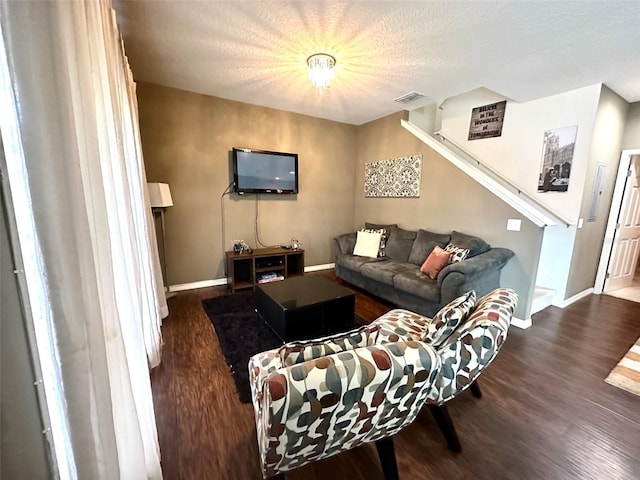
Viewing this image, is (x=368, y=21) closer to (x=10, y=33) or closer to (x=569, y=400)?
(x=10, y=33)

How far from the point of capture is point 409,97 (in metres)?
3.45

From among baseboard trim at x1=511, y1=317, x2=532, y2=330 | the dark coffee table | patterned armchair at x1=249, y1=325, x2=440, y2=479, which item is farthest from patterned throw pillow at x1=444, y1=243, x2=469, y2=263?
patterned armchair at x1=249, y1=325, x2=440, y2=479

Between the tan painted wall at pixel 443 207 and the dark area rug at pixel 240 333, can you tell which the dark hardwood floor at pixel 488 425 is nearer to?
the dark area rug at pixel 240 333

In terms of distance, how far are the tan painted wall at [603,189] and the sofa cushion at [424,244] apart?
158cm

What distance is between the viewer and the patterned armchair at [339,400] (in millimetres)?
854

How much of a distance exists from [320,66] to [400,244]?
7.99 feet

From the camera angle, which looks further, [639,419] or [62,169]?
[639,419]

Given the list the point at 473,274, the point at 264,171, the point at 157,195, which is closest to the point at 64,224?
the point at 157,195

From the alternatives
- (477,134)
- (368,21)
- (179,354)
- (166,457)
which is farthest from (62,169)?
(477,134)

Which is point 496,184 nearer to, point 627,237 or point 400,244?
point 400,244

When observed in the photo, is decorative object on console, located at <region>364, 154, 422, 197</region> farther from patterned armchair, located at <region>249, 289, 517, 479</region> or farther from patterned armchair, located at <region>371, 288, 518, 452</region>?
patterned armchair, located at <region>249, 289, 517, 479</region>

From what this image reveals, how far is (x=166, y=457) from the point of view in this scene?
139 centimetres

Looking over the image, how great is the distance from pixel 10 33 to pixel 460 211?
3.75 meters

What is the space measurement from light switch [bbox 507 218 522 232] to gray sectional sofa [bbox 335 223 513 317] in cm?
24
